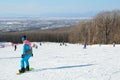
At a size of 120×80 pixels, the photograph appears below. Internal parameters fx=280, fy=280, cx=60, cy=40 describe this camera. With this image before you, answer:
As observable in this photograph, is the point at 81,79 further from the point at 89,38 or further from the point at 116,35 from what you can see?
the point at 89,38

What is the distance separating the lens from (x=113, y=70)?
11250 millimetres

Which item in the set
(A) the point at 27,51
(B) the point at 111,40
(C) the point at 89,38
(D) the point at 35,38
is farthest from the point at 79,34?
(A) the point at 27,51

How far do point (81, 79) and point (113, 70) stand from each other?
1.91 metres

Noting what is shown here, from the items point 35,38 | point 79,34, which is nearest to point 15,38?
point 35,38

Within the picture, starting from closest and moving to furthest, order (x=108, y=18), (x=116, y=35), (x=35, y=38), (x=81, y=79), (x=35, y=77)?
(x=81, y=79) → (x=35, y=77) → (x=116, y=35) → (x=108, y=18) → (x=35, y=38)

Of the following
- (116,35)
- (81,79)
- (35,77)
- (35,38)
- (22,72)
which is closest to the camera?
(81,79)

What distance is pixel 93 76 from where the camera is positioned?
33.6 feet

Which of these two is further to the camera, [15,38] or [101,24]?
[15,38]

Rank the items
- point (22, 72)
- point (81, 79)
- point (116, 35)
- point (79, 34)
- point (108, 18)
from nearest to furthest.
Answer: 1. point (81, 79)
2. point (22, 72)
3. point (116, 35)
4. point (108, 18)
5. point (79, 34)

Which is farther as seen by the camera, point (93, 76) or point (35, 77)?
point (35, 77)

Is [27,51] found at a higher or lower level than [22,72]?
higher

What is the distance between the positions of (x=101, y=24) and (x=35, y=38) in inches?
2696

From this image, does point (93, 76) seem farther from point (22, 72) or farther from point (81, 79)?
point (22, 72)

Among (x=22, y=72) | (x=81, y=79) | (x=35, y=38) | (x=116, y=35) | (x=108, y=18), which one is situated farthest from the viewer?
(x=35, y=38)
